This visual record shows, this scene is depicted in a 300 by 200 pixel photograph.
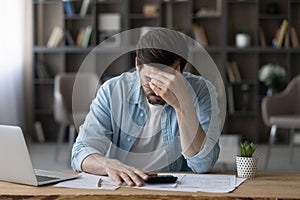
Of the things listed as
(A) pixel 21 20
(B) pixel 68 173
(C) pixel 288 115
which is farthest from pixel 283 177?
(A) pixel 21 20

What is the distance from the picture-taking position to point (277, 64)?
7.41 meters

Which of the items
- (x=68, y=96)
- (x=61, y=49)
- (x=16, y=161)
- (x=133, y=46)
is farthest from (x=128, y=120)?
(x=61, y=49)

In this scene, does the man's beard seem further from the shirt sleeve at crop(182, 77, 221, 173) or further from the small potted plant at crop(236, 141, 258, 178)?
the small potted plant at crop(236, 141, 258, 178)

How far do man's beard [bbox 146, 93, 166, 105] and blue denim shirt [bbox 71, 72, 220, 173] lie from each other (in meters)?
0.08

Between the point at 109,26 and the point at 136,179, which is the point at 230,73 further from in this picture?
the point at 136,179

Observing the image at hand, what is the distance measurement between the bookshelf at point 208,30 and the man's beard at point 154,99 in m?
5.06

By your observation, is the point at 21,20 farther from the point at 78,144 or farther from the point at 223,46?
the point at 78,144

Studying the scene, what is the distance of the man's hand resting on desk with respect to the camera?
1.93 meters

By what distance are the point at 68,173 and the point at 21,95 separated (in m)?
5.49

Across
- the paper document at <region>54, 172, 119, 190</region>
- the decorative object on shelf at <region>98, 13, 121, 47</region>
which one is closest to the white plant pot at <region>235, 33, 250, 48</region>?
the decorative object on shelf at <region>98, 13, 121, 47</region>

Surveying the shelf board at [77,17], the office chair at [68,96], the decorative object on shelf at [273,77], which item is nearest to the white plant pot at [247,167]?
the office chair at [68,96]

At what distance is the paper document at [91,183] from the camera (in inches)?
74.1

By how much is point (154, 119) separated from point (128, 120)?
0.30 ft

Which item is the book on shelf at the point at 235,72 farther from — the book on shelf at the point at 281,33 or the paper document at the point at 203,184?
the paper document at the point at 203,184
